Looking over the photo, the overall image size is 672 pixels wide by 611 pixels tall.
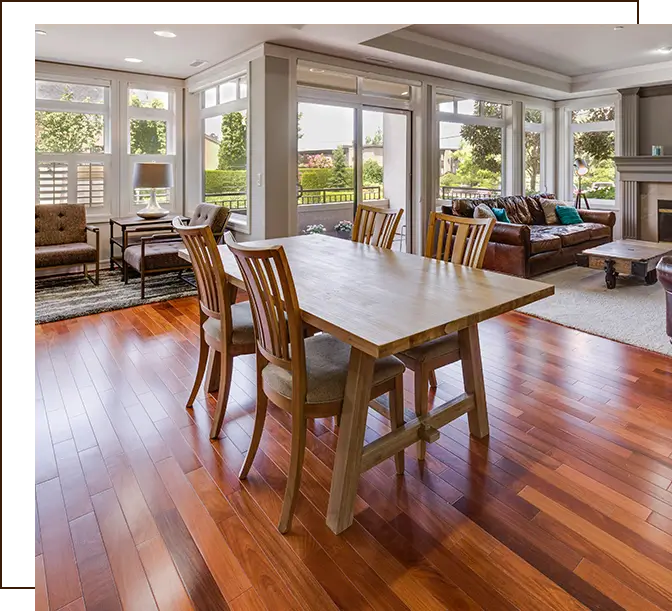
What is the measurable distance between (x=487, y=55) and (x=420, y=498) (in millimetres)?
5778

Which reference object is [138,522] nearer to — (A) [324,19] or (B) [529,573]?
(B) [529,573]

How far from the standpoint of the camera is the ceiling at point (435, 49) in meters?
4.40

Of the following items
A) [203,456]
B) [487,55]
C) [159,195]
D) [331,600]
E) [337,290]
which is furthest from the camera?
[159,195]

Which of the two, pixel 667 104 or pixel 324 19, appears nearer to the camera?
pixel 324 19

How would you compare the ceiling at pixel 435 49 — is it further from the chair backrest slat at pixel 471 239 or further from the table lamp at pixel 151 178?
the chair backrest slat at pixel 471 239

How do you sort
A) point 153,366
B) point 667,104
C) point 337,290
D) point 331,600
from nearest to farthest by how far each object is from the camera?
point 331,600, point 337,290, point 153,366, point 667,104

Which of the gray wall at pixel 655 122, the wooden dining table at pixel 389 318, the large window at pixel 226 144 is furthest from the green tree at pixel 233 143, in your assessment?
the gray wall at pixel 655 122

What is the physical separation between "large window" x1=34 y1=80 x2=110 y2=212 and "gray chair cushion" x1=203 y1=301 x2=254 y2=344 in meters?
4.32

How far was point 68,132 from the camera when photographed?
19.0ft

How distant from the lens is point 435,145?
20.9 feet

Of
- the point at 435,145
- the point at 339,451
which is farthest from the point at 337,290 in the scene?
the point at 435,145

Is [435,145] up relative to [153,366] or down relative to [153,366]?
up

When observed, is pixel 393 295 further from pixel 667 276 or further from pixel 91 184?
pixel 91 184

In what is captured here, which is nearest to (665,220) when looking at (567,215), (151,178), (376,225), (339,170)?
(567,215)
